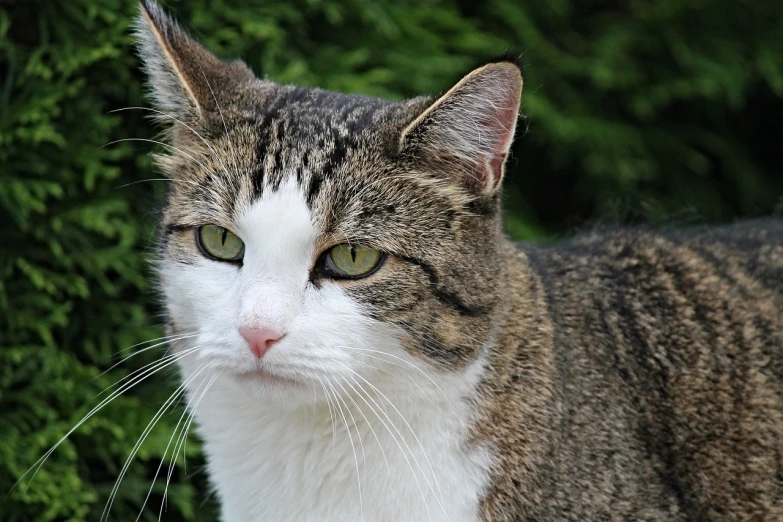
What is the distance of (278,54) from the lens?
3885 mm

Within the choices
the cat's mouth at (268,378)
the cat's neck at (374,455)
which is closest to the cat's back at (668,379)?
the cat's neck at (374,455)

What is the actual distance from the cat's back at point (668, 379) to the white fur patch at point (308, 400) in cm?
32

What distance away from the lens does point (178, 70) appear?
243cm

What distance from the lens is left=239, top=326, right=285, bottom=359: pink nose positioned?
2074mm

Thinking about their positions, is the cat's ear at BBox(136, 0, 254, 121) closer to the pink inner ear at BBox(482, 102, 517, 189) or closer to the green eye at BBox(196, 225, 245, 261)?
the green eye at BBox(196, 225, 245, 261)

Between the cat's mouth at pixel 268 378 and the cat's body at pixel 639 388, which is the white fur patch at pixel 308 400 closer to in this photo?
the cat's mouth at pixel 268 378

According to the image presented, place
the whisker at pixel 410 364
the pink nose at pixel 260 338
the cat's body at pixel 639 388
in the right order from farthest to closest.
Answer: the cat's body at pixel 639 388, the whisker at pixel 410 364, the pink nose at pixel 260 338

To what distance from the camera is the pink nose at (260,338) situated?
2.07 metres

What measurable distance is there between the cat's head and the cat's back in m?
0.34

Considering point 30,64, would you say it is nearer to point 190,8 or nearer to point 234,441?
point 190,8

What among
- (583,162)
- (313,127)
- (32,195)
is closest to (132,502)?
(32,195)

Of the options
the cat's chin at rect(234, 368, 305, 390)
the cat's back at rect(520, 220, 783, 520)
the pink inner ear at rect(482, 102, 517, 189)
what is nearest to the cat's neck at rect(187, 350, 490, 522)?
the cat's chin at rect(234, 368, 305, 390)

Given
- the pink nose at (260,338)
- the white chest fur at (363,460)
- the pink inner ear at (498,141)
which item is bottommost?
the white chest fur at (363,460)

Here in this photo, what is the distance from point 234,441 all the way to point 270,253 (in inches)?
25.2
